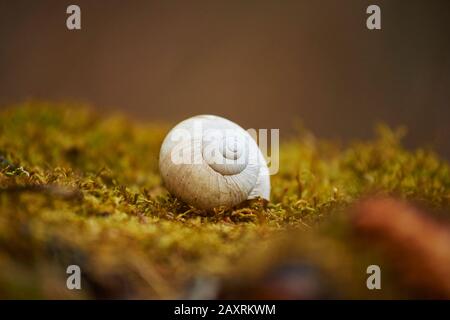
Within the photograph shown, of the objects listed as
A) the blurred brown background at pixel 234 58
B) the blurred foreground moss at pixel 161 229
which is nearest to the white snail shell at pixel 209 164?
the blurred foreground moss at pixel 161 229

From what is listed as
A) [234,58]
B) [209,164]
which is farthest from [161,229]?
[234,58]

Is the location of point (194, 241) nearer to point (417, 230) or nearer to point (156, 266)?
point (156, 266)

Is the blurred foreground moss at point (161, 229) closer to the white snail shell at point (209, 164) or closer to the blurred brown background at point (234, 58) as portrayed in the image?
the white snail shell at point (209, 164)

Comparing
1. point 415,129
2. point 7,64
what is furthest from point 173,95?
point 415,129

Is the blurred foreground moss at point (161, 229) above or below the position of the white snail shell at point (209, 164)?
below

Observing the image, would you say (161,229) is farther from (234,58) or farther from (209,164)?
(234,58)

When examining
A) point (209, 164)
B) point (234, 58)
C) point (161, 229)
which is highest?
point (234, 58)
